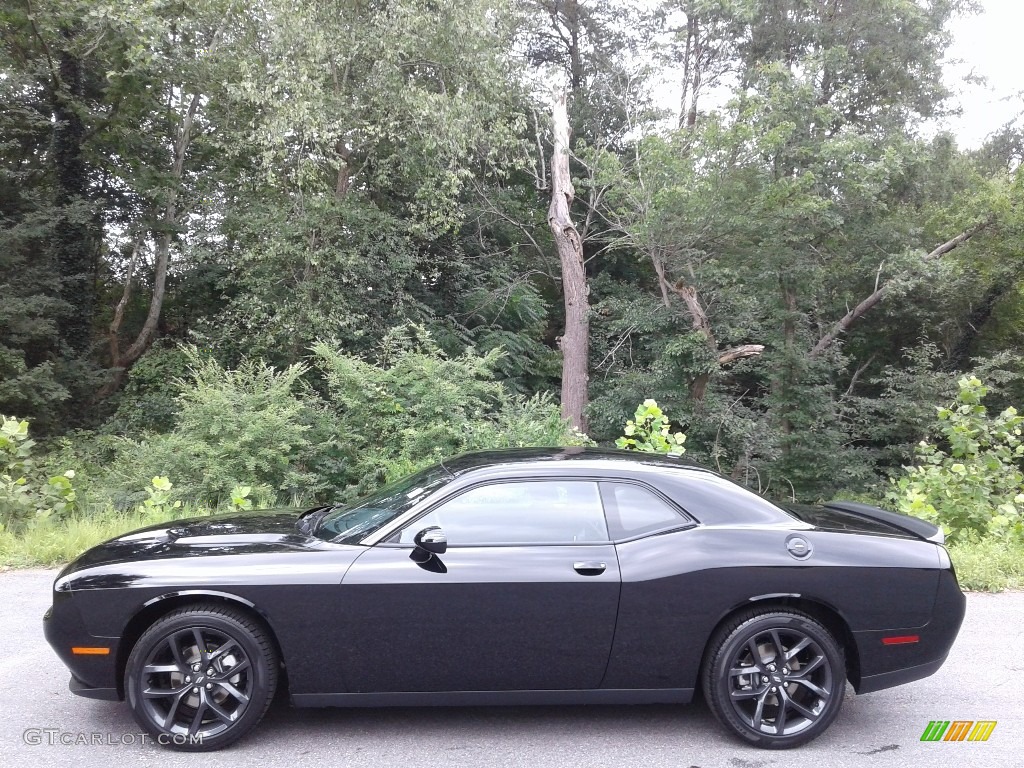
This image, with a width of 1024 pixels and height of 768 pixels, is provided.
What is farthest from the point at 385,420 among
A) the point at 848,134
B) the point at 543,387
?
the point at 848,134

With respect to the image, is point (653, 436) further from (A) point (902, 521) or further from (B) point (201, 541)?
(B) point (201, 541)

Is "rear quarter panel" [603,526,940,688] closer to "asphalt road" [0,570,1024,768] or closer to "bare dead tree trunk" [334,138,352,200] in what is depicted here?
"asphalt road" [0,570,1024,768]

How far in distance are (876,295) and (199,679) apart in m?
18.4

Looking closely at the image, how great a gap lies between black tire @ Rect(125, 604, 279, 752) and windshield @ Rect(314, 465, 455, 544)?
65 centimetres

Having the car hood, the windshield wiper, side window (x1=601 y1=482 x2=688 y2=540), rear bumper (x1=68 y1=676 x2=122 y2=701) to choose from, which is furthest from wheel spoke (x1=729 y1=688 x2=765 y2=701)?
rear bumper (x1=68 y1=676 x2=122 y2=701)

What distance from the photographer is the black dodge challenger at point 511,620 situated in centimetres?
360

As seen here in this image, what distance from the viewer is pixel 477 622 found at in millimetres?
3629

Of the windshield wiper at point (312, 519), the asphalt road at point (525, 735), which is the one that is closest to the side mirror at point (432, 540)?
the windshield wiper at point (312, 519)

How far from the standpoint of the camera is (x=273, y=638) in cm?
367

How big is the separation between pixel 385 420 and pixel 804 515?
291 inches

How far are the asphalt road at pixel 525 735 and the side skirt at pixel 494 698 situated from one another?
19 centimetres

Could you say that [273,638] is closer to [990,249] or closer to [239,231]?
[239,231]

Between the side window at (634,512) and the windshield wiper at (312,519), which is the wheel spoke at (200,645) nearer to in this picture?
the windshield wiper at (312,519)

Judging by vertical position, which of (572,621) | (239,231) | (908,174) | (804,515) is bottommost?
(572,621)
